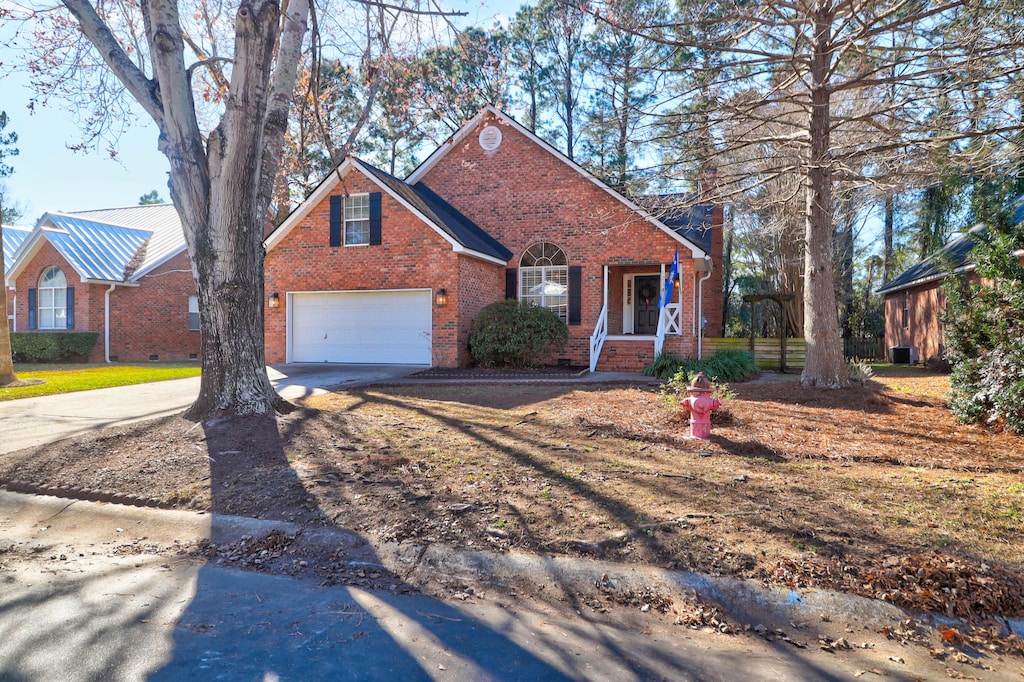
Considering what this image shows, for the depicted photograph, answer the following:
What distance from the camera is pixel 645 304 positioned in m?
19.6

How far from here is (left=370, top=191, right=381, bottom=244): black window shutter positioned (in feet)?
51.3

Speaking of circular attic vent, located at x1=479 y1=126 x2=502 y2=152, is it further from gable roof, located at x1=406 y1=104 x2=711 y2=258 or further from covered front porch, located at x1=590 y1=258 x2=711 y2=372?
covered front porch, located at x1=590 y1=258 x2=711 y2=372

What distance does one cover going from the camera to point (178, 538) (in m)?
4.43

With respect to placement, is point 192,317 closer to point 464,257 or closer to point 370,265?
point 370,265

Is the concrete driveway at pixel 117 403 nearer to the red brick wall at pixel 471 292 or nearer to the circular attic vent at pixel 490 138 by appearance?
the red brick wall at pixel 471 292

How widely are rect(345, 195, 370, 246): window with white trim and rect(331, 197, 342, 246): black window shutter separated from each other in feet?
0.65

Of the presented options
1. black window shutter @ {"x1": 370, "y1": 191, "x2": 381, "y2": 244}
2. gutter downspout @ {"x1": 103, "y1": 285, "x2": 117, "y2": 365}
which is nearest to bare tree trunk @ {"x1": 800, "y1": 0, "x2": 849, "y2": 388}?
black window shutter @ {"x1": 370, "y1": 191, "x2": 381, "y2": 244}

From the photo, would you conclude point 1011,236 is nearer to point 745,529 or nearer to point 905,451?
point 905,451

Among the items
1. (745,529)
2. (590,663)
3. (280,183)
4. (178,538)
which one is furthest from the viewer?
(280,183)

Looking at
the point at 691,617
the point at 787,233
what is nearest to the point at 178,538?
the point at 691,617

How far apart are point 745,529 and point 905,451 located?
350cm

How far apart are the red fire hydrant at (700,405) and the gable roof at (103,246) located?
1976 centimetres

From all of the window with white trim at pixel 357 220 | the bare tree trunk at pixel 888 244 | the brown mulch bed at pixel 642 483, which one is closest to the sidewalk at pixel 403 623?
the brown mulch bed at pixel 642 483

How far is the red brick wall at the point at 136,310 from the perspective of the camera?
22.0 metres
